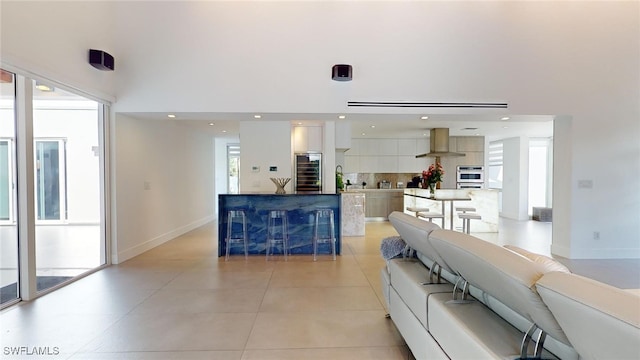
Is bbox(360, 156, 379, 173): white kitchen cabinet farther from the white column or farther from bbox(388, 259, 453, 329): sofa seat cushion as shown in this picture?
the white column

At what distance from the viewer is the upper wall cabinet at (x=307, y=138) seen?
22.0 ft

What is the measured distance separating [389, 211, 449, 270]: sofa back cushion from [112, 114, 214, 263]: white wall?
13.7 ft

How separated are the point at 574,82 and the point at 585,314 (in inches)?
207

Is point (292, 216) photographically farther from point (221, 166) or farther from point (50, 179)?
point (221, 166)

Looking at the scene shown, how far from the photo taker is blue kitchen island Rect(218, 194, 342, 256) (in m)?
5.04

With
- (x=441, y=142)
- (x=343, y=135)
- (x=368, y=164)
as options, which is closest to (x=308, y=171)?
(x=343, y=135)

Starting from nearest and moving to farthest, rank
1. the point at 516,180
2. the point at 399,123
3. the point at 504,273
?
the point at 504,273 → the point at 399,123 → the point at 516,180

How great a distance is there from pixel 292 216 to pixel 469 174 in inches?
251

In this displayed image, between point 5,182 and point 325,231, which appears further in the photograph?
point 325,231

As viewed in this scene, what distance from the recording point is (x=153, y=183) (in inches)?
214

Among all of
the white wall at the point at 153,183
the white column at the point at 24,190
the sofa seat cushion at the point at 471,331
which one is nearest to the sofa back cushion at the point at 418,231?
the sofa seat cushion at the point at 471,331

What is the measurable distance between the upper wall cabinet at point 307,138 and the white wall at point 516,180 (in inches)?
243

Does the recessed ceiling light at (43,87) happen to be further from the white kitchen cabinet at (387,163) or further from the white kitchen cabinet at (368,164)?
the white kitchen cabinet at (387,163)

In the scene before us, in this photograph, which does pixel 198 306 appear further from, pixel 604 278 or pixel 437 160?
pixel 437 160
